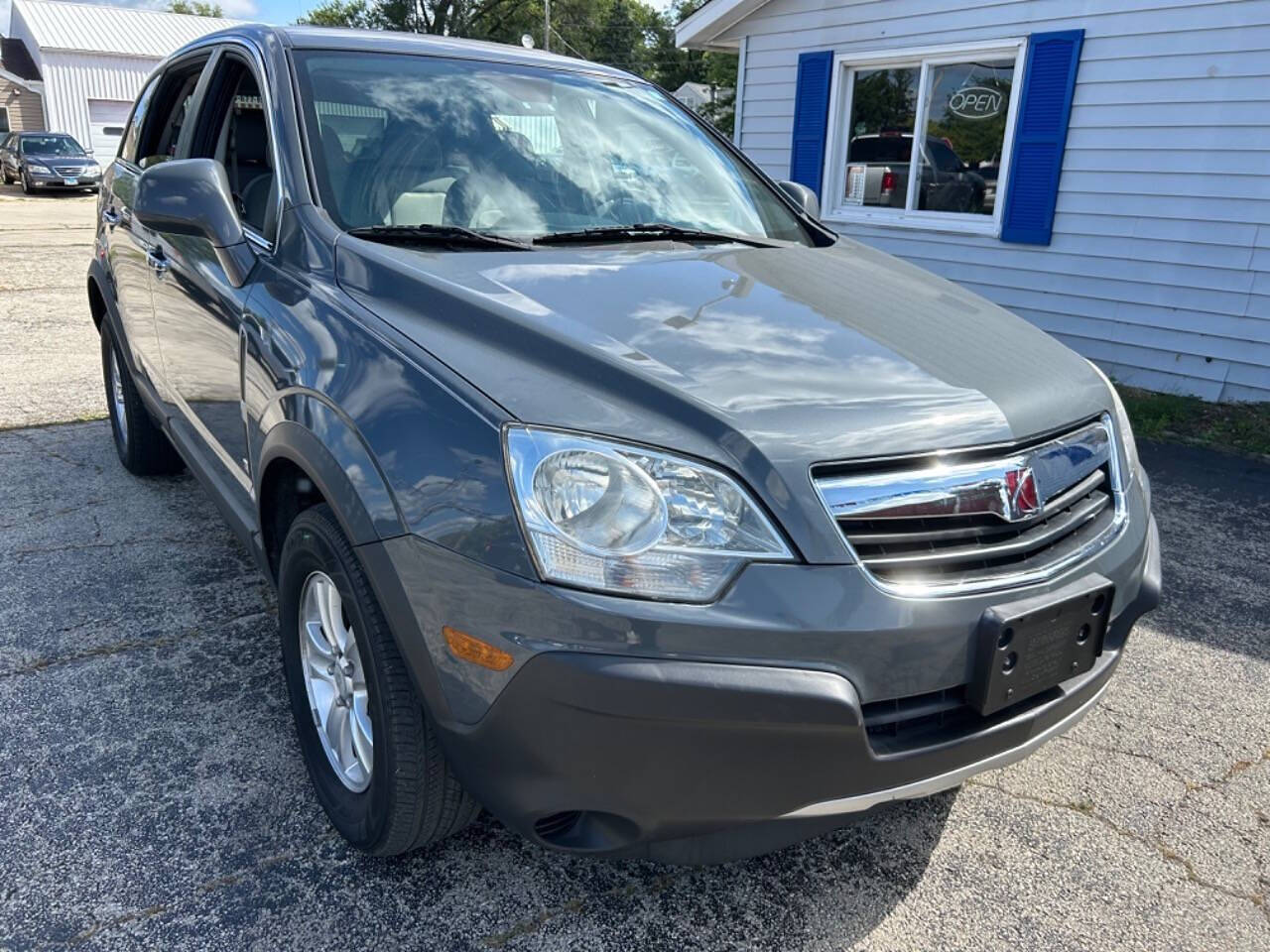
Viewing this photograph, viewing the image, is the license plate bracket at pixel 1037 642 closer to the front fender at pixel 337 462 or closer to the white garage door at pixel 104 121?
the front fender at pixel 337 462

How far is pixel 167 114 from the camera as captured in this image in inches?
Result: 156

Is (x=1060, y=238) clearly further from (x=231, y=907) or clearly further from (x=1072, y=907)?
(x=231, y=907)

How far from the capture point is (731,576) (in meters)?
1.61

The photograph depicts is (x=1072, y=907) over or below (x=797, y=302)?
below

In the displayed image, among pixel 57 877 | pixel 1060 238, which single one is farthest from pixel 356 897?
pixel 1060 238

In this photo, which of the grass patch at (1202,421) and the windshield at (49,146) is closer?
the grass patch at (1202,421)

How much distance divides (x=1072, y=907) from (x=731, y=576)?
125 centimetres

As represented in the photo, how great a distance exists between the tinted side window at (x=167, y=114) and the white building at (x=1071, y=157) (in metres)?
5.91

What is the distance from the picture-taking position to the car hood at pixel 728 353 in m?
1.71

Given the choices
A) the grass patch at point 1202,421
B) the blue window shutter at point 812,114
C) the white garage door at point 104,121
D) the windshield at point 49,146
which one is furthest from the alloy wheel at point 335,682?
the white garage door at point 104,121

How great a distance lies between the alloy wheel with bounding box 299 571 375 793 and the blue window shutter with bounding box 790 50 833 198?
7.43 meters

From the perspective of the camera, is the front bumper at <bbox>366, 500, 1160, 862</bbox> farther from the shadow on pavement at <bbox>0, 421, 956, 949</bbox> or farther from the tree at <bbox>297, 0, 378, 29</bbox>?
the tree at <bbox>297, 0, 378, 29</bbox>

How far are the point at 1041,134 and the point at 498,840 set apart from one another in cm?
682

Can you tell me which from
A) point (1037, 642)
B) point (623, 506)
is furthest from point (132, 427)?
point (1037, 642)
